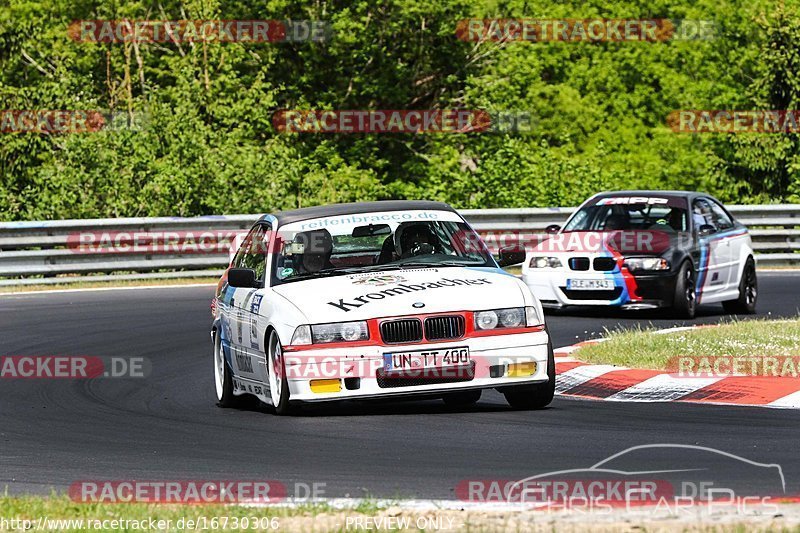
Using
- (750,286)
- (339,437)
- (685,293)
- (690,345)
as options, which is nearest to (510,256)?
(690,345)

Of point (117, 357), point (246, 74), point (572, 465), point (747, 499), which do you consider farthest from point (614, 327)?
point (246, 74)

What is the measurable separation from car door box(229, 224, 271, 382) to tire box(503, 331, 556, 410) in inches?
68.0

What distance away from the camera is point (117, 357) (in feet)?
49.5

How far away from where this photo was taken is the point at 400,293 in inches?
409

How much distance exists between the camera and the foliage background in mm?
27719

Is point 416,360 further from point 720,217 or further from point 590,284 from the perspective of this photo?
point 720,217

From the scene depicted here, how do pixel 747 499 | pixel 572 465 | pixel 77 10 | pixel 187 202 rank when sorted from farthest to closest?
pixel 77 10 < pixel 187 202 < pixel 572 465 < pixel 747 499

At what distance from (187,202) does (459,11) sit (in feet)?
60.9

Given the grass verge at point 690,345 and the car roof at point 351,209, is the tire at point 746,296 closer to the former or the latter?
the grass verge at point 690,345

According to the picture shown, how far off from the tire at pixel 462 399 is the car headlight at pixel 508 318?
79 cm

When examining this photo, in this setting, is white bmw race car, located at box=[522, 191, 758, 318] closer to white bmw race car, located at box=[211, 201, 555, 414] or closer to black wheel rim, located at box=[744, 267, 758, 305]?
black wheel rim, located at box=[744, 267, 758, 305]

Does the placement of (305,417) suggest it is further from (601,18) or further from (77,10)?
(601,18)

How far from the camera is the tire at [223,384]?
1186cm

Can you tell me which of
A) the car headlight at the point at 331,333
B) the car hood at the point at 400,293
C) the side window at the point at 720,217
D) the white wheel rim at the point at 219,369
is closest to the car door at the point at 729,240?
the side window at the point at 720,217
